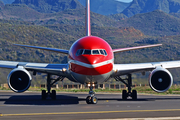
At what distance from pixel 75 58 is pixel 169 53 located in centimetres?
14256

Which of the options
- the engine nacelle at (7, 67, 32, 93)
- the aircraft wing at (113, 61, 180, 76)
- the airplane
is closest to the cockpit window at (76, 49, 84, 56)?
the airplane

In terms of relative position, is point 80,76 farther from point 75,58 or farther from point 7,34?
point 7,34

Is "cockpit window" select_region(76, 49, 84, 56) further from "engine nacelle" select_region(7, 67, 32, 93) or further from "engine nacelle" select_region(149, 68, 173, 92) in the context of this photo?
"engine nacelle" select_region(149, 68, 173, 92)

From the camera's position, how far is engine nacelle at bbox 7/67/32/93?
2329cm

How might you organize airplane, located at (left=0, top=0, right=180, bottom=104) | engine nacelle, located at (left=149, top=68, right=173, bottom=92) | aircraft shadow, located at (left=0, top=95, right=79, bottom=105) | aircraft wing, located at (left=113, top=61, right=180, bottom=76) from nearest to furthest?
airplane, located at (left=0, top=0, right=180, bottom=104)
engine nacelle, located at (left=149, top=68, right=173, bottom=92)
aircraft shadow, located at (left=0, top=95, right=79, bottom=105)
aircraft wing, located at (left=113, top=61, right=180, bottom=76)

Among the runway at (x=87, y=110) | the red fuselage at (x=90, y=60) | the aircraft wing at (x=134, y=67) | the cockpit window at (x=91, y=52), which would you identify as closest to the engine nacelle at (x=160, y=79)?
the aircraft wing at (x=134, y=67)

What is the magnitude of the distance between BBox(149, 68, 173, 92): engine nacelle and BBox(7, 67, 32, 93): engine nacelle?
815 centimetres

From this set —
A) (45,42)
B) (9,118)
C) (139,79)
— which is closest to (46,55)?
(45,42)

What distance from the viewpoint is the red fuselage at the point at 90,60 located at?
2044cm

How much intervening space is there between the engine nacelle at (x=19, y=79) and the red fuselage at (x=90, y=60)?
10.2ft

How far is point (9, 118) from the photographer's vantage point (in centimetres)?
1472

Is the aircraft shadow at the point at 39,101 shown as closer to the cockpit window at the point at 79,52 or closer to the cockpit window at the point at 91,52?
the cockpit window at the point at 79,52

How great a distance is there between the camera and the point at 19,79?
2341 cm

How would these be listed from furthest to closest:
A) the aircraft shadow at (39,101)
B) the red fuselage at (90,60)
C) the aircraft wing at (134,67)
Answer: the aircraft wing at (134,67), the aircraft shadow at (39,101), the red fuselage at (90,60)
